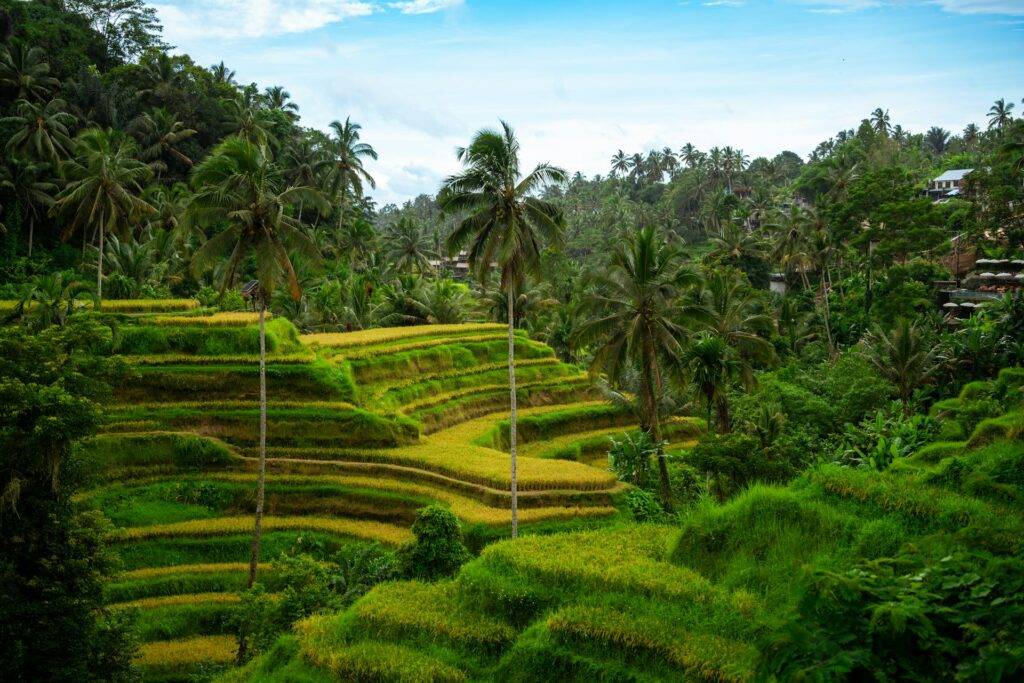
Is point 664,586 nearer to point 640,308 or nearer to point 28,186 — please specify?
point 640,308

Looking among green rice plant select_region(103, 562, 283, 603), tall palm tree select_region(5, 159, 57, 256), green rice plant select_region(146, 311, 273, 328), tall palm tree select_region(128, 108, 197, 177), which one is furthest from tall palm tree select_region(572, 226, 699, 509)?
tall palm tree select_region(128, 108, 197, 177)

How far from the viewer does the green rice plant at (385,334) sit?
35.3 meters

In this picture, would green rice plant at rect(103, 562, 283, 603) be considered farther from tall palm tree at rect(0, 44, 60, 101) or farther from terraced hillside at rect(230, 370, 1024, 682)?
tall palm tree at rect(0, 44, 60, 101)

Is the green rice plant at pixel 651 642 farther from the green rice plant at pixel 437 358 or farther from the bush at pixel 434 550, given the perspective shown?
the green rice plant at pixel 437 358

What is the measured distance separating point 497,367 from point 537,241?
1712cm

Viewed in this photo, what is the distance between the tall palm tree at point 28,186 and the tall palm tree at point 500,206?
40484 mm

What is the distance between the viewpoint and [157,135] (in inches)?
2442

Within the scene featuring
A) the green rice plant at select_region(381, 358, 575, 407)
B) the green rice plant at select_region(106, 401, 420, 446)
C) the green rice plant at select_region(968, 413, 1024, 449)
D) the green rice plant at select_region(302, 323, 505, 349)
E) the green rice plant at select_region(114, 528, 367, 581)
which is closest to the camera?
the green rice plant at select_region(968, 413, 1024, 449)

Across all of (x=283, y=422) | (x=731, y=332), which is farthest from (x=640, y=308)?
(x=283, y=422)

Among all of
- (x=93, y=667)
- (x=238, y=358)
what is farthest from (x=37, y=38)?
(x=93, y=667)

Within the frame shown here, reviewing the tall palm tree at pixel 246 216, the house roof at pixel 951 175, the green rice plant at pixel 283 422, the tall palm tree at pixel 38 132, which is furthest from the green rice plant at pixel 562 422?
the house roof at pixel 951 175

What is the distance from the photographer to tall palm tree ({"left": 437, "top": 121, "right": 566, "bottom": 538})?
21.7m

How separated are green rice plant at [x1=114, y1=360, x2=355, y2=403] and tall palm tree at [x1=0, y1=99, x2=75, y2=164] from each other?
28315 millimetres

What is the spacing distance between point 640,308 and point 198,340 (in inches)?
693
